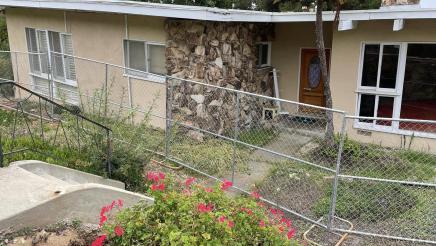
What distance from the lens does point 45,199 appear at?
4035 mm

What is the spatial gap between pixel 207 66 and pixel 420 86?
5468mm

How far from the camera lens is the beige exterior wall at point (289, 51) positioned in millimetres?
12334

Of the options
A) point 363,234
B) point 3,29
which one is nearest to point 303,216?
point 363,234

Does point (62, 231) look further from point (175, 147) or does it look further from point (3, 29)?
point (3, 29)

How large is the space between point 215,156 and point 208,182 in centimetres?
79

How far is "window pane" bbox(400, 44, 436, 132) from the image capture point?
968cm

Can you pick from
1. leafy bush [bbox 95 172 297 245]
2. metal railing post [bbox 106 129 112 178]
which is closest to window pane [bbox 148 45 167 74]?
metal railing post [bbox 106 129 112 178]

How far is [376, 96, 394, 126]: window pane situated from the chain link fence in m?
0.15

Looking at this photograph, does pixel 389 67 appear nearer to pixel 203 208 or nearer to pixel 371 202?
pixel 371 202

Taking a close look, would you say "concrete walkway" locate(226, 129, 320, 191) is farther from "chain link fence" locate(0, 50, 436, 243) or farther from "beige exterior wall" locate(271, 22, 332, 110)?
"beige exterior wall" locate(271, 22, 332, 110)

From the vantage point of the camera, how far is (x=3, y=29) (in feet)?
72.4

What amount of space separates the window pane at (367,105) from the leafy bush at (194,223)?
7.51 m

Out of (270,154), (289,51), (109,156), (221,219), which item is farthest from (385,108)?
(221,219)

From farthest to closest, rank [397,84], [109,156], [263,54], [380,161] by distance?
[263,54]
[397,84]
[380,161]
[109,156]
